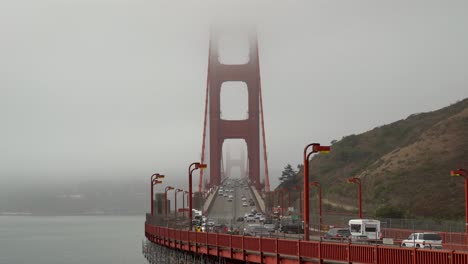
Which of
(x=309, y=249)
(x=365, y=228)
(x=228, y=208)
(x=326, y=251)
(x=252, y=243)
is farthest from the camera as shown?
(x=228, y=208)

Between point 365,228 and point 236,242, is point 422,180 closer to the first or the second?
point 365,228

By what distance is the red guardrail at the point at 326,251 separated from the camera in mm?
23348

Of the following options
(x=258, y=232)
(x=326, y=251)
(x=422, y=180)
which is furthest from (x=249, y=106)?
(x=326, y=251)

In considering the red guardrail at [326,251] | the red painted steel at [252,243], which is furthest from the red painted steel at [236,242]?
the red painted steel at [252,243]

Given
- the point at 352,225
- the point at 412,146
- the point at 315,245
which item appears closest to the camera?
the point at 315,245

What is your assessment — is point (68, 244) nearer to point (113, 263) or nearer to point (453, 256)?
point (113, 263)

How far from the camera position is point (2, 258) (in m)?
133

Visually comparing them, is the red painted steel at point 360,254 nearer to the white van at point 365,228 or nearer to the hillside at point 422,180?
the white van at point 365,228

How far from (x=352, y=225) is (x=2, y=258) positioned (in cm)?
9682

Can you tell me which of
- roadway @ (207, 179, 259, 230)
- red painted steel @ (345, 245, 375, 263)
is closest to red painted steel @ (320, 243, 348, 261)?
red painted steel @ (345, 245, 375, 263)

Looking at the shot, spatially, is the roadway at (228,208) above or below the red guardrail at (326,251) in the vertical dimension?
above

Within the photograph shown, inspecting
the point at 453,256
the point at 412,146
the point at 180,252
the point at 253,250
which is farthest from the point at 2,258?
the point at 453,256

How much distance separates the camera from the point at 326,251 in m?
28.5

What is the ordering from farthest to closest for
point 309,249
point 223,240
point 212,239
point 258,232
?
point 258,232, point 212,239, point 223,240, point 309,249
